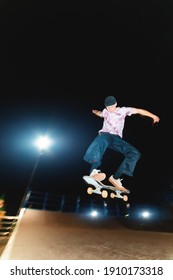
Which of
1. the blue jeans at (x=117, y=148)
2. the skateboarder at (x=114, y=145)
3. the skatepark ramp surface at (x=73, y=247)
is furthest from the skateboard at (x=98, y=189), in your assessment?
the skatepark ramp surface at (x=73, y=247)

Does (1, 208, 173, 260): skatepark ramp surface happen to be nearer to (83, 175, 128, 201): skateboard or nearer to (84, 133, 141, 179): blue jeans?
(83, 175, 128, 201): skateboard

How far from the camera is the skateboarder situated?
230 inches

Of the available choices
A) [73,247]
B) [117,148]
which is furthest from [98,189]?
[73,247]

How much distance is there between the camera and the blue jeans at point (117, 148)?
5828 millimetres

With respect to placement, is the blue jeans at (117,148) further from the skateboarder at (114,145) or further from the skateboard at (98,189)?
the skateboard at (98,189)

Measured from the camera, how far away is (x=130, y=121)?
9406 millimetres

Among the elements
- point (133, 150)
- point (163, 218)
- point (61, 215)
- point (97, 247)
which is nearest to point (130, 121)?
point (133, 150)

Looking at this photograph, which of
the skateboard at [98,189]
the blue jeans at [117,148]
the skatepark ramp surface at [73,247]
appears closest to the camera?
the skateboard at [98,189]

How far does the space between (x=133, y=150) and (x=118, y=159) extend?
164 inches

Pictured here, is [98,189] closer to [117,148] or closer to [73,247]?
[117,148]

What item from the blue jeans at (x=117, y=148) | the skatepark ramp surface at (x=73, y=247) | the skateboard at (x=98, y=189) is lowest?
the skatepark ramp surface at (x=73, y=247)

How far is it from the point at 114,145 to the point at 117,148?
0.43 ft

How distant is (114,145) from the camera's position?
244 inches
